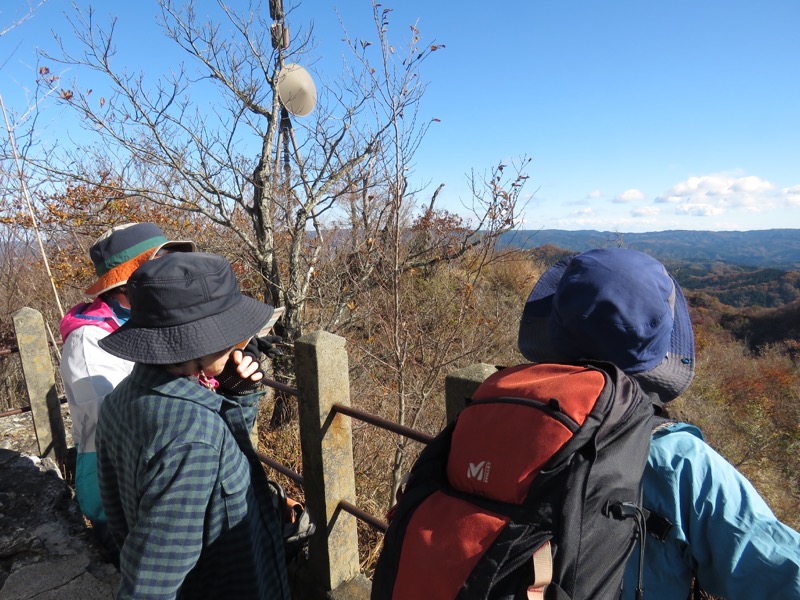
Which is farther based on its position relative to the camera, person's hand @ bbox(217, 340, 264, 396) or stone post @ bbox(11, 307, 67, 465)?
stone post @ bbox(11, 307, 67, 465)

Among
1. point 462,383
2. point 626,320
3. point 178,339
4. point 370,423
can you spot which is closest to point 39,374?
point 370,423

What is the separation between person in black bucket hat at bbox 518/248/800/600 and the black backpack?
76 mm

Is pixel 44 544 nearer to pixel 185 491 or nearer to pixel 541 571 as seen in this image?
pixel 185 491

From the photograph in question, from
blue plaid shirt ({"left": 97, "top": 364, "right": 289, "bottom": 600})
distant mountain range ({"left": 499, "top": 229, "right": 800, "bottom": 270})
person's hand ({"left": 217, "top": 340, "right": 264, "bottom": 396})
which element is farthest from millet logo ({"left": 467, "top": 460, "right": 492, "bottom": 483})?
distant mountain range ({"left": 499, "top": 229, "right": 800, "bottom": 270})

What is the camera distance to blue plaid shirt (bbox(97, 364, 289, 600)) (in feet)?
3.91

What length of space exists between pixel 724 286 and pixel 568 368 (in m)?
70.1

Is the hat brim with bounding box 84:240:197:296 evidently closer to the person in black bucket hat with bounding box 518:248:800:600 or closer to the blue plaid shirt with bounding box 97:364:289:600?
the blue plaid shirt with bounding box 97:364:289:600

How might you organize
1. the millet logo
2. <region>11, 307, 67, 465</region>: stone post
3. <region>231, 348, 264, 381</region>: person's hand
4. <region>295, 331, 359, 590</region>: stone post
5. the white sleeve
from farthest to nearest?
<region>11, 307, 67, 465</region>: stone post, <region>295, 331, 359, 590</region>: stone post, the white sleeve, <region>231, 348, 264, 381</region>: person's hand, the millet logo

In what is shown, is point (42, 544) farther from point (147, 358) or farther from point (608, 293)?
point (608, 293)

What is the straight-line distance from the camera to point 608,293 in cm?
103

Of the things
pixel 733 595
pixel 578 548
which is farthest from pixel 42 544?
pixel 733 595

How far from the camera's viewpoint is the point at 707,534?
2.99ft

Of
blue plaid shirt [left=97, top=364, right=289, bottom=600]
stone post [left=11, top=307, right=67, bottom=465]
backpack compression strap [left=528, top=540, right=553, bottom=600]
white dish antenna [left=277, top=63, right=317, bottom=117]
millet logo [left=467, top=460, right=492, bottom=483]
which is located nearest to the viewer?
backpack compression strap [left=528, top=540, right=553, bottom=600]

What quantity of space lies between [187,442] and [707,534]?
115cm
